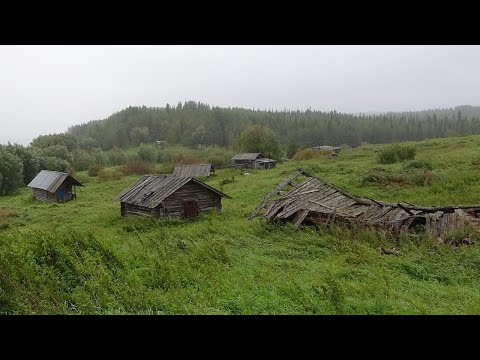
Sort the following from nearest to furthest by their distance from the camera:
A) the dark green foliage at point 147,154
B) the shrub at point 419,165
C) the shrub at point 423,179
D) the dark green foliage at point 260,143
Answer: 1. the shrub at point 423,179
2. the shrub at point 419,165
3. the dark green foliage at point 260,143
4. the dark green foliage at point 147,154

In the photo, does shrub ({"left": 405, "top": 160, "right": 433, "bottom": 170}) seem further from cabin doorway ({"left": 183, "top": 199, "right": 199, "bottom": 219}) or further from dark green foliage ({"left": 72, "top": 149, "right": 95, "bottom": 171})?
dark green foliage ({"left": 72, "top": 149, "right": 95, "bottom": 171})

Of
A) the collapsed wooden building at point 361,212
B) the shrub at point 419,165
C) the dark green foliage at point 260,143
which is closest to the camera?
the collapsed wooden building at point 361,212

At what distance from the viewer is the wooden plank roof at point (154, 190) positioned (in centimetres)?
2473

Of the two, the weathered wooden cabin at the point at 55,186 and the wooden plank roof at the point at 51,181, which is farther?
the weathered wooden cabin at the point at 55,186

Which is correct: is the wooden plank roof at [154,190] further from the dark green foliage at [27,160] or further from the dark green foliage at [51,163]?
the dark green foliage at [27,160]

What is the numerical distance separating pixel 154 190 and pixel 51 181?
16746 millimetres

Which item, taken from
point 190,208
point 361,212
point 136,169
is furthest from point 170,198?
point 136,169

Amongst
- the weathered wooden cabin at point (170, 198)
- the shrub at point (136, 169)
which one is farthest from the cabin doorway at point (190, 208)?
the shrub at point (136, 169)

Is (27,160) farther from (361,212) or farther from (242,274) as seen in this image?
(242,274)

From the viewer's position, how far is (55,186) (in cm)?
3641

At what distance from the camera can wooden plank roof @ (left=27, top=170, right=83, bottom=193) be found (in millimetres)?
36594

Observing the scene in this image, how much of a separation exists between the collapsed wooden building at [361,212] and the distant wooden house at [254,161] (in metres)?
39.1

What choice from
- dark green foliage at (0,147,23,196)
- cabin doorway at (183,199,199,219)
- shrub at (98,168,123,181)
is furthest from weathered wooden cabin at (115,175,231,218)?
shrub at (98,168,123,181)
